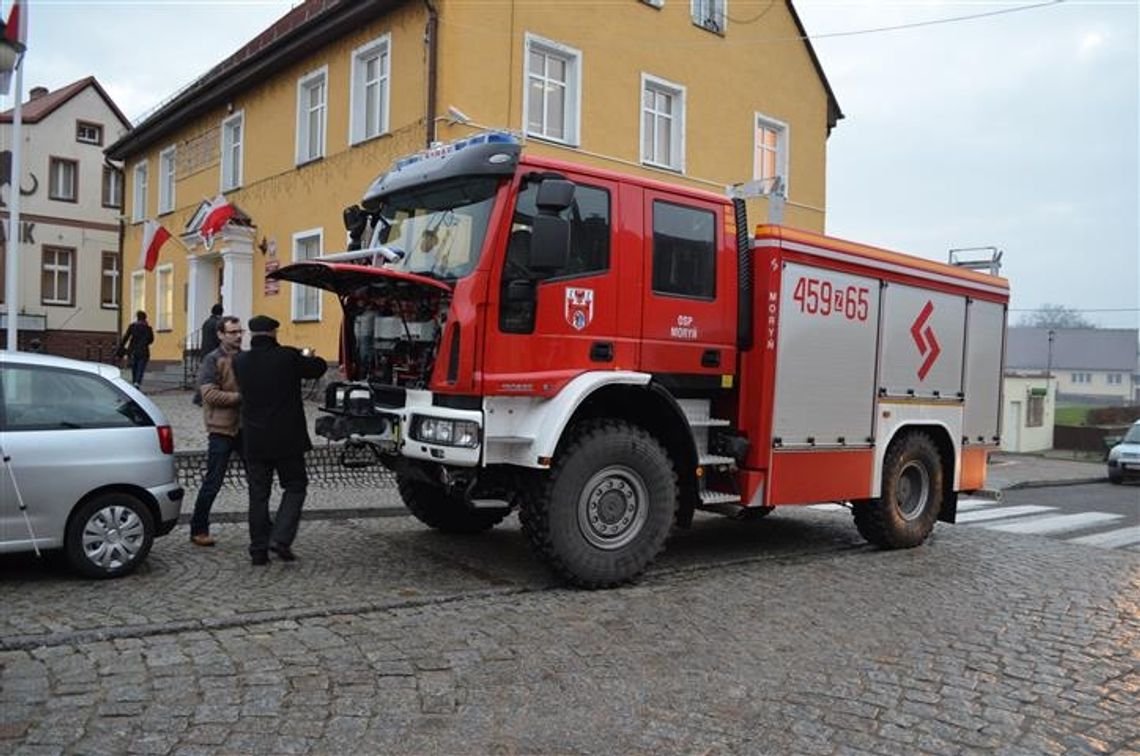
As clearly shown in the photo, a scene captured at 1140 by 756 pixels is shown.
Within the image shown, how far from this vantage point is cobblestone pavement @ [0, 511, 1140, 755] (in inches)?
159

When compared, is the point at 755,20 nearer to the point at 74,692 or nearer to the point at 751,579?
the point at 751,579

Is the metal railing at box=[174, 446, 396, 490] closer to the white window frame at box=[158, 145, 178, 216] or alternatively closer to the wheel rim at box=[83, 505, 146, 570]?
the wheel rim at box=[83, 505, 146, 570]

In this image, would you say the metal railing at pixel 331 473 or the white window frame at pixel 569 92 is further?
the white window frame at pixel 569 92

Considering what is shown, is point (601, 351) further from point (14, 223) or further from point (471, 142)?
point (14, 223)

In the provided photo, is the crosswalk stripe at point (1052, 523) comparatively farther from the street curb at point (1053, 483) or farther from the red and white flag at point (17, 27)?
the red and white flag at point (17, 27)

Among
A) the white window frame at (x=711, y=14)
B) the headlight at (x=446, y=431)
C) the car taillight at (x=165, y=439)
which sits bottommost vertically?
the car taillight at (x=165, y=439)

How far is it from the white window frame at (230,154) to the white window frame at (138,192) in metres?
6.55

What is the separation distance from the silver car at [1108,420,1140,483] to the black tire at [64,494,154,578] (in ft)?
66.5

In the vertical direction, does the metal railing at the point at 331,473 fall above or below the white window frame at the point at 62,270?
below

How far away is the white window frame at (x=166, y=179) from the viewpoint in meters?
26.1

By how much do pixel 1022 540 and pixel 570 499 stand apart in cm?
622

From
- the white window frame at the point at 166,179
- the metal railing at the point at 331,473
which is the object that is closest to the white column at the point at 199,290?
the white window frame at the point at 166,179

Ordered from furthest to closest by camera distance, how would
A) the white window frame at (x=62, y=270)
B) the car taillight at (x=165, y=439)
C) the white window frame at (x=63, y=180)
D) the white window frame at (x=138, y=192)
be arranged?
1. the white window frame at (x=63, y=180)
2. the white window frame at (x=62, y=270)
3. the white window frame at (x=138, y=192)
4. the car taillight at (x=165, y=439)

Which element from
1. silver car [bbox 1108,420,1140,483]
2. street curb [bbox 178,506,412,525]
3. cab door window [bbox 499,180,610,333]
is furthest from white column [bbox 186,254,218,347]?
silver car [bbox 1108,420,1140,483]
